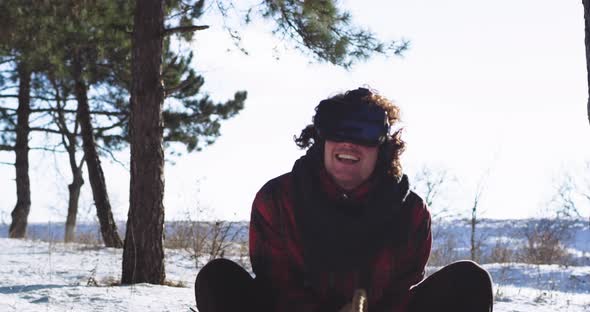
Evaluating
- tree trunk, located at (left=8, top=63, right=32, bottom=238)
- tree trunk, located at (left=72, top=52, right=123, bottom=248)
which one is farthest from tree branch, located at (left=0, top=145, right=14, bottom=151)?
tree trunk, located at (left=72, top=52, right=123, bottom=248)

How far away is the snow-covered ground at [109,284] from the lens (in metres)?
4.13

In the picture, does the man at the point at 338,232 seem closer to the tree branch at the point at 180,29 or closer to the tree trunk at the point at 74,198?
the tree branch at the point at 180,29

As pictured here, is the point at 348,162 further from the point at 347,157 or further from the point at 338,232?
the point at 338,232

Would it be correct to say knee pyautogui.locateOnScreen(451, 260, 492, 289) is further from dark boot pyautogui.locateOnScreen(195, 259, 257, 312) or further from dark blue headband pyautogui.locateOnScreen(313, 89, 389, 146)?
dark boot pyautogui.locateOnScreen(195, 259, 257, 312)

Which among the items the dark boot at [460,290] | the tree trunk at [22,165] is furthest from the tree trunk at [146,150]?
the tree trunk at [22,165]

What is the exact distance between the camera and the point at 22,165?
48.5 ft

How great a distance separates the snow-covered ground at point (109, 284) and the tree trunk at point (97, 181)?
4.49 ft

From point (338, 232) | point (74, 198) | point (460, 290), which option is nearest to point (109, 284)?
point (338, 232)

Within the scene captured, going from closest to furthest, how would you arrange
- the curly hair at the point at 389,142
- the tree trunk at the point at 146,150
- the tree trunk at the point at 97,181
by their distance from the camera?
the curly hair at the point at 389,142, the tree trunk at the point at 146,150, the tree trunk at the point at 97,181

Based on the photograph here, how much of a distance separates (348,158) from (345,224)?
21 centimetres

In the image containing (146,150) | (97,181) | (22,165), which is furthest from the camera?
(22,165)

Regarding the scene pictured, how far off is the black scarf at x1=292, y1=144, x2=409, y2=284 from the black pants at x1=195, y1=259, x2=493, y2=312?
0.18 metres

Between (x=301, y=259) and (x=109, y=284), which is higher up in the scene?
(x=301, y=259)

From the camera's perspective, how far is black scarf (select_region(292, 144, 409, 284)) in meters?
2.36
